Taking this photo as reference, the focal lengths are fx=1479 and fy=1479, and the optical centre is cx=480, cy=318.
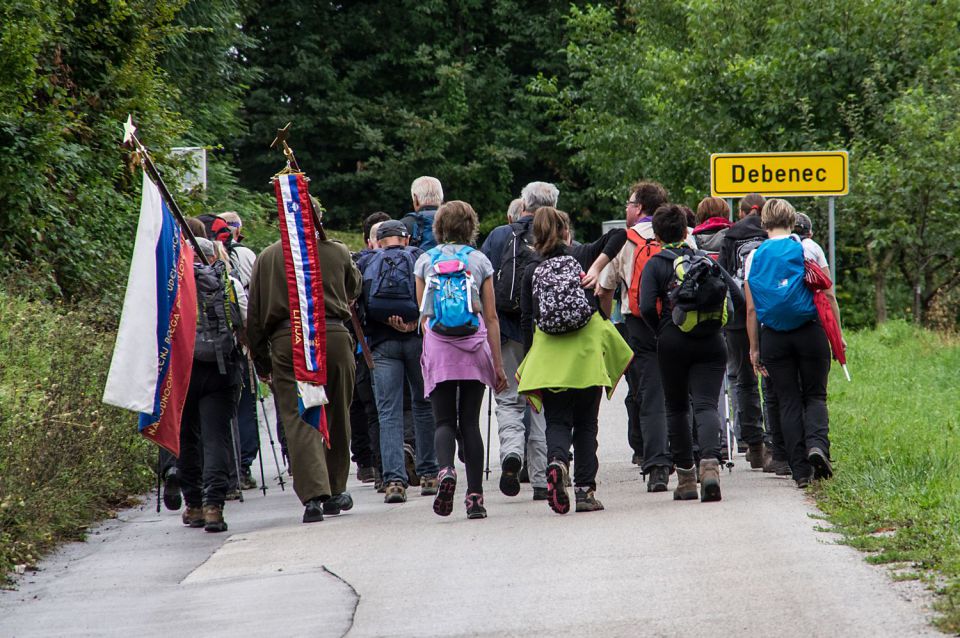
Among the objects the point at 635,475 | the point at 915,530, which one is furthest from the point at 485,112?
the point at 915,530

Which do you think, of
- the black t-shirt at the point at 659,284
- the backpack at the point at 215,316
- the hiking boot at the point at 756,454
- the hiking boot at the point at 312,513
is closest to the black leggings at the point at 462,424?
the hiking boot at the point at 312,513

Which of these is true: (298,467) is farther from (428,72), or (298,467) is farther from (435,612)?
(428,72)

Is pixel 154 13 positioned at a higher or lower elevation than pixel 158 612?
higher

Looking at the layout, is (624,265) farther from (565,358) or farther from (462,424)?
(462,424)

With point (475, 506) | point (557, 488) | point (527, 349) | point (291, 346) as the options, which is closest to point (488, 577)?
point (557, 488)

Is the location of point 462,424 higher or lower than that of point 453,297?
lower

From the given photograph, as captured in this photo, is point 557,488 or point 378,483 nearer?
point 557,488

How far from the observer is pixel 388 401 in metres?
10.3

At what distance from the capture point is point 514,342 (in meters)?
10.2

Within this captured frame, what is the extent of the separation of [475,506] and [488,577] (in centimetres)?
199

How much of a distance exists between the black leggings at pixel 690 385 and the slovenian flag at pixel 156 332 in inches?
118

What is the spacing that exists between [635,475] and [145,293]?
3.94 metres

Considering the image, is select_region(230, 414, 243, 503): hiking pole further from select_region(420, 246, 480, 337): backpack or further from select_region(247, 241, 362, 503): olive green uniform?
select_region(420, 246, 480, 337): backpack

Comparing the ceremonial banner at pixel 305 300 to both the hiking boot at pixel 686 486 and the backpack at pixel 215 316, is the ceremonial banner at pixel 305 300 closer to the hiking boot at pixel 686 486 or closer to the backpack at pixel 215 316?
the backpack at pixel 215 316
